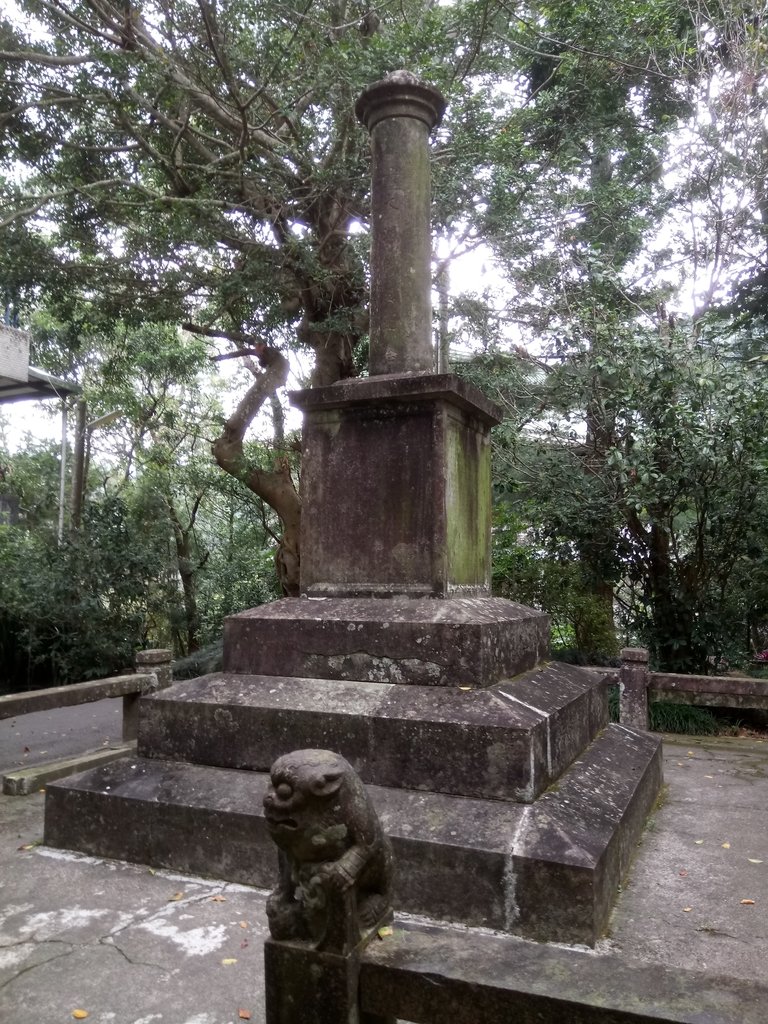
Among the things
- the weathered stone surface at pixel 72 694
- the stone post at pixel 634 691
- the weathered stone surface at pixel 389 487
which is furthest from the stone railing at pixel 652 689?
the weathered stone surface at pixel 72 694

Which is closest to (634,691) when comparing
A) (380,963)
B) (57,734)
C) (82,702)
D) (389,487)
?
(389,487)

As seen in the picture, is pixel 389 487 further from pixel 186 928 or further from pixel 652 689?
pixel 652 689

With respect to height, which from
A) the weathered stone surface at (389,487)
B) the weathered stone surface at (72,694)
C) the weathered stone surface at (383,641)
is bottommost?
the weathered stone surface at (72,694)

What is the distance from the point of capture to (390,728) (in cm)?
347

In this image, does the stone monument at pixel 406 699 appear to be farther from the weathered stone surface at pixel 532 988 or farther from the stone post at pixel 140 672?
the stone post at pixel 140 672

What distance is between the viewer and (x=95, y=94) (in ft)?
25.6

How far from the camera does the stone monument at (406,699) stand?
10.0 ft

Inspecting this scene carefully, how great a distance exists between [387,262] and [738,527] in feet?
17.3

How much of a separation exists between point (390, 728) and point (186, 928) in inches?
44.6

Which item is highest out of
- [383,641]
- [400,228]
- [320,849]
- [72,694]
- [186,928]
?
[400,228]

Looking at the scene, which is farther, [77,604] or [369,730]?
[77,604]

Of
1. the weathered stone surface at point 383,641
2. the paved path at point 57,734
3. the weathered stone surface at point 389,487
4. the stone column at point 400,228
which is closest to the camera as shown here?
the weathered stone surface at point 383,641

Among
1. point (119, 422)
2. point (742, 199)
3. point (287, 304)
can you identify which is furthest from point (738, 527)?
point (119, 422)

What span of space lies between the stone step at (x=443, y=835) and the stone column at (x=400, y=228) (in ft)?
8.14
